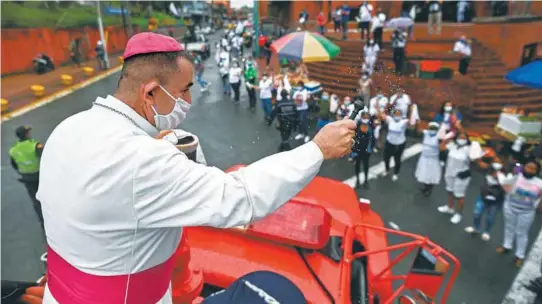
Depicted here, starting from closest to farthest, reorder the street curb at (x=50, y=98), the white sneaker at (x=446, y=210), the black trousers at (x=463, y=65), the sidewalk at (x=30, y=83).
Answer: the white sneaker at (x=446, y=210) < the black trousers at (x=463, y=65) < the street curb at (x=50, y=98) < the sidewalk at (x=30, y=83)

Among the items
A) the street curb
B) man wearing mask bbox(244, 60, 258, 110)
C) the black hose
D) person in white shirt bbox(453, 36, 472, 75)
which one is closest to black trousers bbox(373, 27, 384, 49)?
person in white shirt bbox(453, 36, 472, 75)

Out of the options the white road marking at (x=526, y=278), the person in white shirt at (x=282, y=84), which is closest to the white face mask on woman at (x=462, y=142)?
the white road marking at (x=526, y=278)

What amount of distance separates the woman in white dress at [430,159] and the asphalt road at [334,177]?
1.27 feet

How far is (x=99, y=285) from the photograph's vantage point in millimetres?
1473

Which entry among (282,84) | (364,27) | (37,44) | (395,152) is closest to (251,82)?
(282,84)

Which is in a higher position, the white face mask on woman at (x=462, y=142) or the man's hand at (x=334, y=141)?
the man's hand at (x=334, y=141)

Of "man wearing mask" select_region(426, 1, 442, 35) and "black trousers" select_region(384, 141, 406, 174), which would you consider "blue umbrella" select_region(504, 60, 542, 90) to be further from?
"man wearing mask" select_region(426, 1, 442, 35)

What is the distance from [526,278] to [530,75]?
310 centimetres

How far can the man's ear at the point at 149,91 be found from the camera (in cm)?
145

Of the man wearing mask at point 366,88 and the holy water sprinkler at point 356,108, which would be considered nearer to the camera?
the holy water sprinkler at point 356,108

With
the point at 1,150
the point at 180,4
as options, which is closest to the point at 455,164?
the point at 1,150

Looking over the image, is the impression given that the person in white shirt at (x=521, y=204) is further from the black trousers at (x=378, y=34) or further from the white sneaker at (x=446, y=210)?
the black trousers at (x=378, y=34)

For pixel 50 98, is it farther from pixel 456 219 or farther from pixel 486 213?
pixel 486 213

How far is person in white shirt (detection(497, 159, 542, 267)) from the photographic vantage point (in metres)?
5.18
